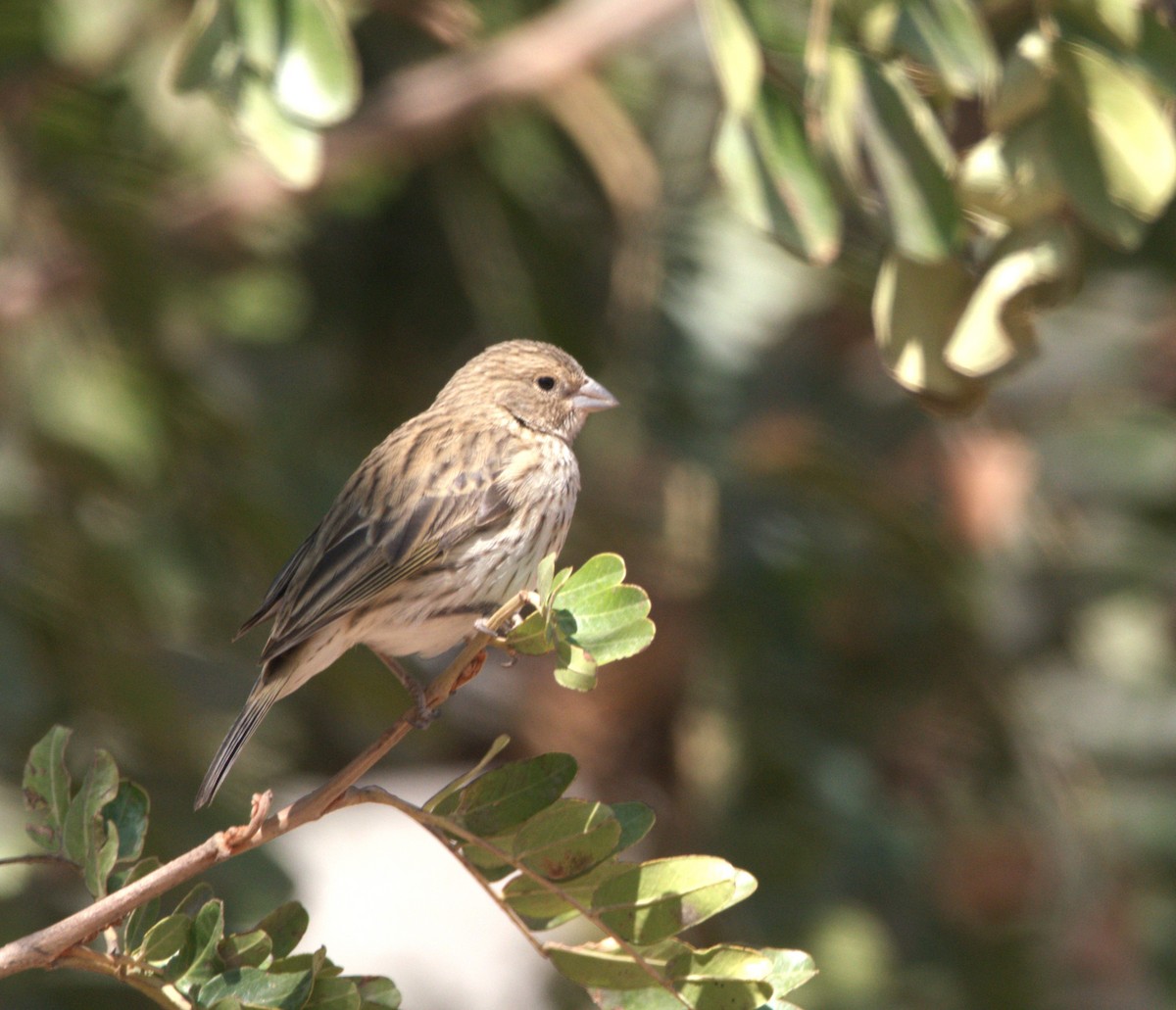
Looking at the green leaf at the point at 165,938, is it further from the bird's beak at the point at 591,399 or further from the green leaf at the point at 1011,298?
the bird's beak at the point at 591,399

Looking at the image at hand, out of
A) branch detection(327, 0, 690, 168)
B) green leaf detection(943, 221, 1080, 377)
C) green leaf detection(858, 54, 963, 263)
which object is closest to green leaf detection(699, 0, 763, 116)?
green leaf detection(858, 54, 963, 263)

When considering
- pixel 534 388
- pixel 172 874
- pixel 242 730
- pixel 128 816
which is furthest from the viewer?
pixel 534 388

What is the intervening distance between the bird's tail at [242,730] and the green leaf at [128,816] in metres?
0.44

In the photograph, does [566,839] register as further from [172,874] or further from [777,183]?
[777,183]

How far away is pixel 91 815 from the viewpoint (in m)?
2.13

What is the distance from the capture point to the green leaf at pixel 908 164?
264cm

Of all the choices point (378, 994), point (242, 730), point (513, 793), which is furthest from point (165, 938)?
point (242, 730)

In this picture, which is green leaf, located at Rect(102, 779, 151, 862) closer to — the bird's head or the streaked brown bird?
the streaked brown bird

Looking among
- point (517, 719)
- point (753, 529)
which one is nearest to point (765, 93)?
point (753, 529)

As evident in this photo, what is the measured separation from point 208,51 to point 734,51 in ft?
2.51

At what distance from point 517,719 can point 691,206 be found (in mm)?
1646

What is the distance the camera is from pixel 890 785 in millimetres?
5281

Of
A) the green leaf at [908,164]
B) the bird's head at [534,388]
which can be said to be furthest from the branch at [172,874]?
the bird's head at [534,388]

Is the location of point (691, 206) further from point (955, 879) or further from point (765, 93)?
point (765, 93)
